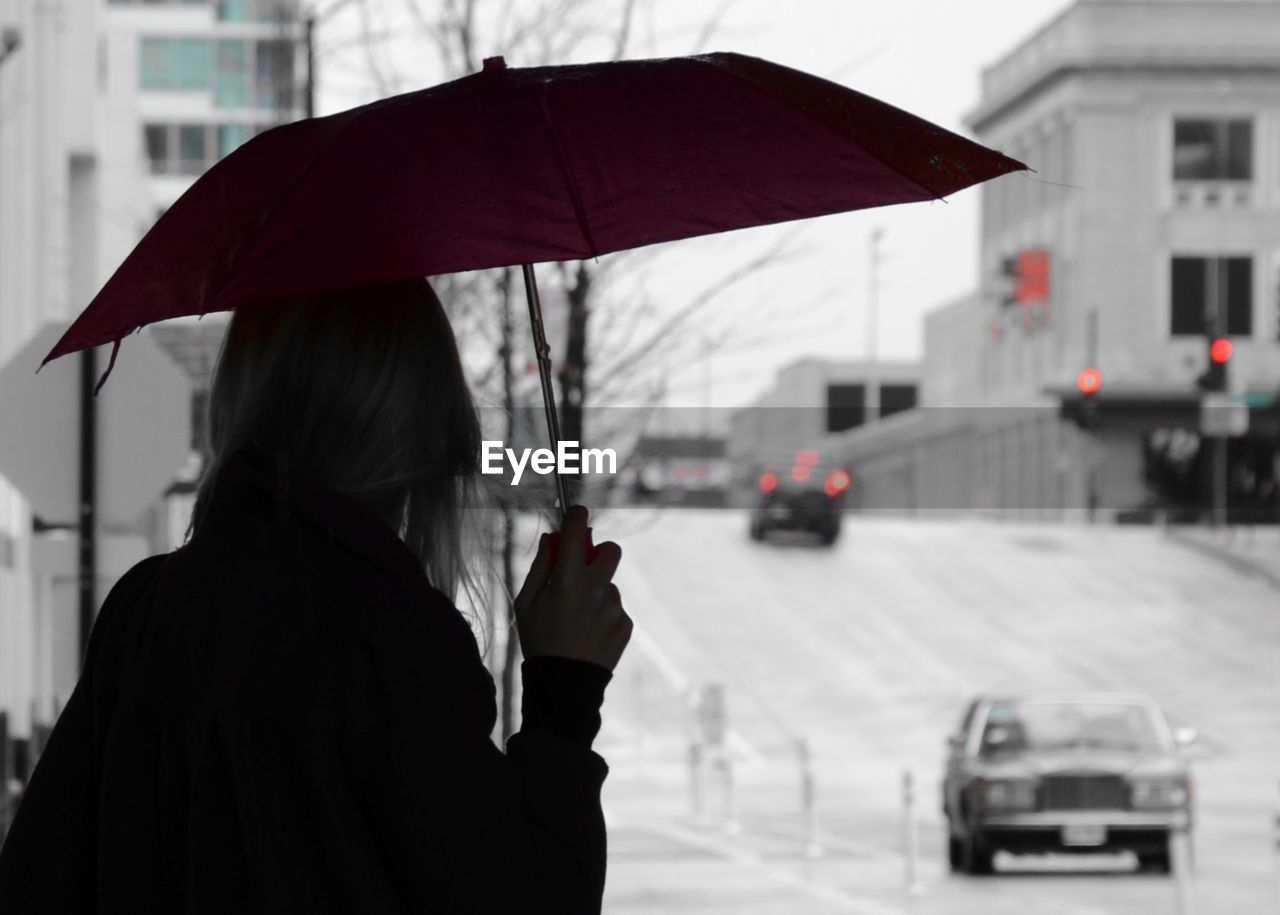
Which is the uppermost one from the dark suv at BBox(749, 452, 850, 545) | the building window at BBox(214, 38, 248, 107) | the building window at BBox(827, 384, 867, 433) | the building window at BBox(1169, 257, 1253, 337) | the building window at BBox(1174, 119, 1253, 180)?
the building window at BBox(214, 38, 248, 107)

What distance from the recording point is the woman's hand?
2.65m

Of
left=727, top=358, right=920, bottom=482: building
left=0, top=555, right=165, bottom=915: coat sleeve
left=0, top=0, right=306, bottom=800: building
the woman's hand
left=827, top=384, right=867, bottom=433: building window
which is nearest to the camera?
left=0, top=555, right=165, bottom=915: coat sleeve

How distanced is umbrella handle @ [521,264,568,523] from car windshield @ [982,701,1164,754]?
55.1 feet

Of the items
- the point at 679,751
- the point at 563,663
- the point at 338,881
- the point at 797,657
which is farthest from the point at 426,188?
the point at 797,657

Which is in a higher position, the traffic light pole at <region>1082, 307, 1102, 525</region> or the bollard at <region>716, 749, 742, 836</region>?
the traffic light pole at <region>1082, 307, 1102, 525</region>

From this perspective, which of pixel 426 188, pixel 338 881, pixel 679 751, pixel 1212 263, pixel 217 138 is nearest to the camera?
pixel 338 881

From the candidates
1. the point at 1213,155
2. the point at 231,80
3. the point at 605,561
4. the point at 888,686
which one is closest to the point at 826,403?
the point at 231,80

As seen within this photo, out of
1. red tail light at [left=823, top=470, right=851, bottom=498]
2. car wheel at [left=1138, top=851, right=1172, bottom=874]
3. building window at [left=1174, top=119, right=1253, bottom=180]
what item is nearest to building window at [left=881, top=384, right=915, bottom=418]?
building window at [left=1174, top=119, right=1253, bottom=180]

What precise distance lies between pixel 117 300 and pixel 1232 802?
26.8 meters

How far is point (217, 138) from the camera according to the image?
8469cm

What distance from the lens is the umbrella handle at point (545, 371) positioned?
3.03 metres

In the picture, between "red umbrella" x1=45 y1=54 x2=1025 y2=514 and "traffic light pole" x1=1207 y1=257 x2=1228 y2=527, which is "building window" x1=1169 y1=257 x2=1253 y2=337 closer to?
"traffic light pole" x1=1207 y1=257 x2=1228 y2=527

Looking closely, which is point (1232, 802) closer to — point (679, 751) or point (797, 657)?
point (679, 751)

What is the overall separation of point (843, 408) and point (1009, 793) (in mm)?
104821
